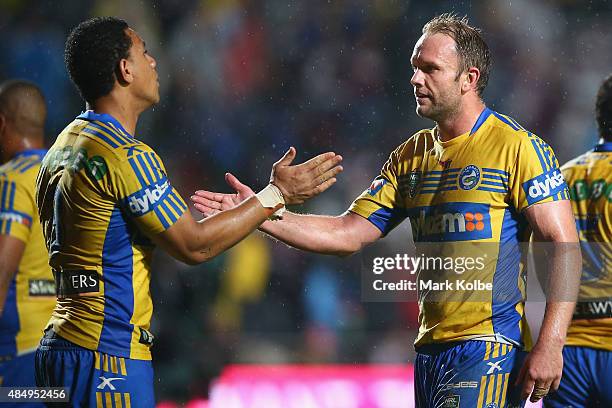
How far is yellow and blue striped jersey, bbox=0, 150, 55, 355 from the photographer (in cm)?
459

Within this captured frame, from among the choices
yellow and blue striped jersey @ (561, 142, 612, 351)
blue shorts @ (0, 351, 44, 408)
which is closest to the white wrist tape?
yellow and blue striped jersey @ (561, 142, 612, 351)

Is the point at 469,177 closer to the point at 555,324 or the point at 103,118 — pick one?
the point at 555,324

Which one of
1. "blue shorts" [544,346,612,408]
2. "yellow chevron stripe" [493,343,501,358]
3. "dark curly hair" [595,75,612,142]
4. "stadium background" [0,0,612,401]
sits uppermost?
"stadium background" [0,0,612,401]

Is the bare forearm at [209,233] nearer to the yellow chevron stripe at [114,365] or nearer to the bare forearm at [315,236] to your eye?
the yellow chevron stripe at [114,365]

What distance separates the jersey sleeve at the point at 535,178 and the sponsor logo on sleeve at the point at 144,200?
1.39m

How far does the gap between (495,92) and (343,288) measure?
8.09 feet

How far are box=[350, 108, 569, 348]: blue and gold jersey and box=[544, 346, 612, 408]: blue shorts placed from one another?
674mm

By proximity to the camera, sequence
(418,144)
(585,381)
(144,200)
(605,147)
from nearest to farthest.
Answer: (144,200)
(418,144)
(585,381)
(605,147)

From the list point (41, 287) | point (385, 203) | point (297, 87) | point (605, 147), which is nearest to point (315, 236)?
point (385, 203)

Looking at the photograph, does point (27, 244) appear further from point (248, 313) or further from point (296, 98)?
point (296, 98)

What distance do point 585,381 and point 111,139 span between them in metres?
2.44

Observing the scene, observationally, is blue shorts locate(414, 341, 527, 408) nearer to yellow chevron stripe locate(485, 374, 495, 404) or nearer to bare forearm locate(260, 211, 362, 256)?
yellow chevron stripe locate(485, 374, 495, 404)

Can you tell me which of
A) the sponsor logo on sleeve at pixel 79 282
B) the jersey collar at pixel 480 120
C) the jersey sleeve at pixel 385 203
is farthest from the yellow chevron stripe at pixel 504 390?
the sponsor logo on sleeve at pixel 79 282

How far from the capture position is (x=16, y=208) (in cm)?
450
